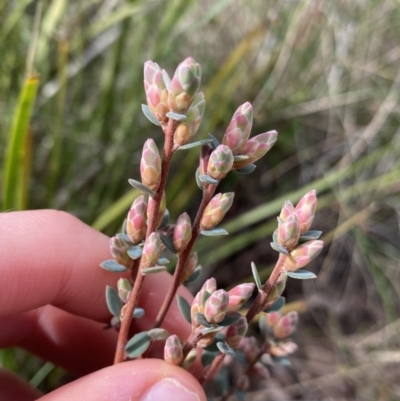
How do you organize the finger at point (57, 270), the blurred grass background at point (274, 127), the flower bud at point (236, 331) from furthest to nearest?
the blurred grass background at point (274, 127) → the finger at point (57, 270) → the flower bud at point (236, 331)

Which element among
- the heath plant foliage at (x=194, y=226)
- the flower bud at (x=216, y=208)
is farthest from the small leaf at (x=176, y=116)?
the flower bud at (x=216, y=208)

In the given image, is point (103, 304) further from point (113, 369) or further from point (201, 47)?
Answer: point (201, 47)

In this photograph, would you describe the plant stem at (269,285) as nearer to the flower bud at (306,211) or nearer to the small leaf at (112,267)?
the flower bud at (306,211)

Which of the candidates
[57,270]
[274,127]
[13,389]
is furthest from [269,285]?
[274,127]

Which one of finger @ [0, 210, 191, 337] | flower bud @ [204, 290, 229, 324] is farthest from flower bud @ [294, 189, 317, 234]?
finger @ [0, 210, 191, 337]

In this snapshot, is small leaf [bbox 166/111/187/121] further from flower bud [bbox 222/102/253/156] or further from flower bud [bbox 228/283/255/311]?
flower bud [bbox 228/283/255/311]
